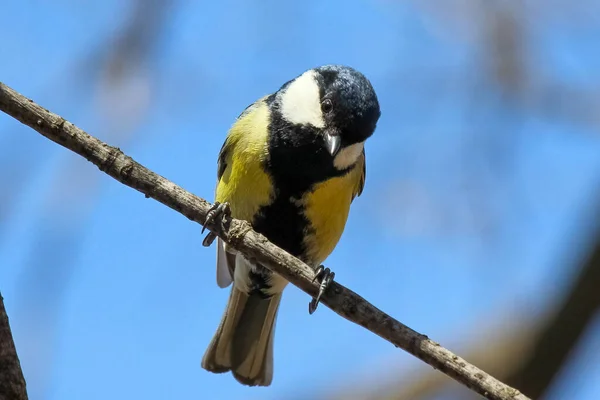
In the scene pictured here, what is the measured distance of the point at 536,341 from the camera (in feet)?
3.47

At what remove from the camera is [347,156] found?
2.83 metres

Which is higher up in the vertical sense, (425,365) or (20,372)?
(425,365)

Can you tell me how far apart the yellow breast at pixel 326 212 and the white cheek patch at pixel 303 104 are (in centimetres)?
24

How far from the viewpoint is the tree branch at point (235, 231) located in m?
2.00

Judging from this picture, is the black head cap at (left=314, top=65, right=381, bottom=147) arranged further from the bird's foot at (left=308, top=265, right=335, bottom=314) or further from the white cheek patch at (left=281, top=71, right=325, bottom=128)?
the bird's foot at (left=308, top=265, right=335, bottom=314)

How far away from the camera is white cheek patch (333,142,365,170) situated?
2785 mm

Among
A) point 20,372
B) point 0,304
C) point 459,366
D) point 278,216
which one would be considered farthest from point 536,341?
point 278,216

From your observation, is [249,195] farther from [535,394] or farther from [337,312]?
[535,394]

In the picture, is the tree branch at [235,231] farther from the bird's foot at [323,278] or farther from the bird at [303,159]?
the bird at [303,159]

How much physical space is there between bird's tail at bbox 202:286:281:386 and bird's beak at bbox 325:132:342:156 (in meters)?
0.98

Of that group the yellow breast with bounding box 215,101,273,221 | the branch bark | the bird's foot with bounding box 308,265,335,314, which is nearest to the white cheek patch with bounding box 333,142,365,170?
the yellow breast with bounding box 215,101,273,221

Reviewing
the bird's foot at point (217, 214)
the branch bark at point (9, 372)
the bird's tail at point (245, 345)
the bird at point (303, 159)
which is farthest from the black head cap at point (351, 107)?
the branch bark at point (9, 372)

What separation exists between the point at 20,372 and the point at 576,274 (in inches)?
43.1

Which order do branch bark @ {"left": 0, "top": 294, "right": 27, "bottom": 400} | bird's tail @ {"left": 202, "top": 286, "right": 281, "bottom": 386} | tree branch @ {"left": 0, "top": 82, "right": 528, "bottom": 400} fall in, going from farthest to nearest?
bird's tail @ {"left": 202, "top": 286, "right": 281, "bottom": 386} < tree branch @ {"left": 0, "top": 82, "right": 528, "bottom": 400} < branch bark @ {"left": 0, "top": 294, "right": 27, "bottom": 400}
